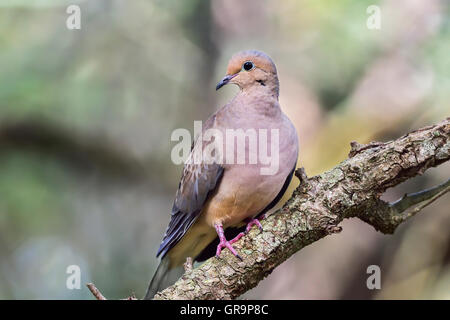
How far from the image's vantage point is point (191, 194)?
11.2 feet

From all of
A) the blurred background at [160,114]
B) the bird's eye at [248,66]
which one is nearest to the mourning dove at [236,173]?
the bird's eye at [248,66]

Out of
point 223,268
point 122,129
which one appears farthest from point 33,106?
point 223,268

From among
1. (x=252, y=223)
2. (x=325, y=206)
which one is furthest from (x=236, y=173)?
(x=325, y=206)

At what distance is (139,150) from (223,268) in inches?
129

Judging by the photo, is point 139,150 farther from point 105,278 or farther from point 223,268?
point 223,268

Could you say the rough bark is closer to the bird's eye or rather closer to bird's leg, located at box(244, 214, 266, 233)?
bird's leg, located at box(244, 214, 266, 233)

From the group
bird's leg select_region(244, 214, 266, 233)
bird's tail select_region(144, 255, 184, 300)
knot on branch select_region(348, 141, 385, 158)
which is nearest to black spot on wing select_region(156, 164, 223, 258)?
bird's tail select_region(144, 255, 184, 300)

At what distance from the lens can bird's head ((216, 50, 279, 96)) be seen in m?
3.47

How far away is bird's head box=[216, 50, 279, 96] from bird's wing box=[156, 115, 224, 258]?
326 millimetres

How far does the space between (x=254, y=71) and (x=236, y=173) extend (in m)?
0.70

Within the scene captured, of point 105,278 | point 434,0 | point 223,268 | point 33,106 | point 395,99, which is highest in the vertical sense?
point 434,0

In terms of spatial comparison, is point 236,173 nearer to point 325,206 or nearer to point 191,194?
point 191,194

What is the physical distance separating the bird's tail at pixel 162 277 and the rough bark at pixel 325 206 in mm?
852
